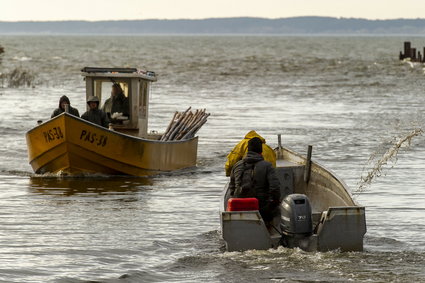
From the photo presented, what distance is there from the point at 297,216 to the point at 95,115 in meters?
9.01

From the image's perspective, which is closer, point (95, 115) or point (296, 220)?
point (296, 220)

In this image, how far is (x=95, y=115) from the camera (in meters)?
21.7

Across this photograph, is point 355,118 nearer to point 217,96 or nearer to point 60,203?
point 217,96

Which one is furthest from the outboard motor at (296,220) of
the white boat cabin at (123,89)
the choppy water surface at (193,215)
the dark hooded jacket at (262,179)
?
the white boat cabin at (123,89)

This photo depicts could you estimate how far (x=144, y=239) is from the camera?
15867 mm

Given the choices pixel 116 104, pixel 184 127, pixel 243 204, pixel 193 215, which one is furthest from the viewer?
pixel 184 127

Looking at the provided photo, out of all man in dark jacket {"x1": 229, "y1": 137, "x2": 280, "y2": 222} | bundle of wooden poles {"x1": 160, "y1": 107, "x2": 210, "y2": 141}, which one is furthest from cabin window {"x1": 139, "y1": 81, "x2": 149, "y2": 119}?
man in dark jacket {"x1": 229, "y1": 137, "x2": 280, "y2": 222}

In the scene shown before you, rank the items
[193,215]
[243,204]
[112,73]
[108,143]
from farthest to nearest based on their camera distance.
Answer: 1. [112,73]
2. [108,143]
3. [193,215]
4. [243,204]

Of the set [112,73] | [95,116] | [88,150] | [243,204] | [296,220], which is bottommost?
[88,150]

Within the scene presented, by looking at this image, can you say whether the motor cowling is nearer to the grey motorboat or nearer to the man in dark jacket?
the grey motorboat

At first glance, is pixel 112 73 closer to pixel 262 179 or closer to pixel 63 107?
pixel 63 107

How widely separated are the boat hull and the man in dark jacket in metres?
7.18

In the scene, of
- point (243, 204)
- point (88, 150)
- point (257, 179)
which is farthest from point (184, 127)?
point (243, 204)

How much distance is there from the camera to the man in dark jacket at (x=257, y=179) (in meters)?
14.4
